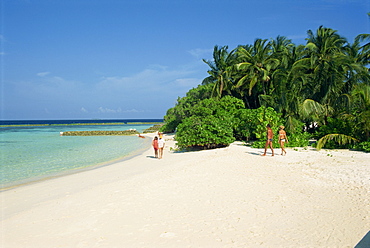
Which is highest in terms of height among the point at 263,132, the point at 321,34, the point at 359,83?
the point at 321,34

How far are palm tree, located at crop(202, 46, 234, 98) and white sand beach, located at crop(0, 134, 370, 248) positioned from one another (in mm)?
17344

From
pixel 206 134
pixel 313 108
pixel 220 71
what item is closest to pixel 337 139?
pixel 313 108

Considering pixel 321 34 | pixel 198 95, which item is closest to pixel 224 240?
pixel 321 34

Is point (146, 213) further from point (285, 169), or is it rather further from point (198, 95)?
point (198, 95)

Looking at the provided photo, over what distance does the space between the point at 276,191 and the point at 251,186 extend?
0.73 meters

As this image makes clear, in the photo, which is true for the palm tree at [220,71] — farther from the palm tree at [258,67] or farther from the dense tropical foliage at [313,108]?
the dense tropical foliage at [313,108]

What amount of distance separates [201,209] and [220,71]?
24497 mm

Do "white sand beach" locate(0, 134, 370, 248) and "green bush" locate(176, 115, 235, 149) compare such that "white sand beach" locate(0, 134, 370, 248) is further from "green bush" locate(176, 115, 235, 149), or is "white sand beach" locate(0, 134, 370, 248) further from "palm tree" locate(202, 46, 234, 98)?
"palm tree" locate(202, 46, 234, 98)

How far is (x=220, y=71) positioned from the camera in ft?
95.4

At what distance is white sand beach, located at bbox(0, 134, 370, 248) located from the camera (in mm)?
4691

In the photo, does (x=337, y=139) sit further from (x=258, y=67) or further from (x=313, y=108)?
(x=258, y=67)

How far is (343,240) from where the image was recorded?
439cm

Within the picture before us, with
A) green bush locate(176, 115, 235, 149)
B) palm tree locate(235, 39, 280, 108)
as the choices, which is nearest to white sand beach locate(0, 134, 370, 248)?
green bush locate(176, 115, 235, 149)

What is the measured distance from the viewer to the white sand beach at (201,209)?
469 cm
